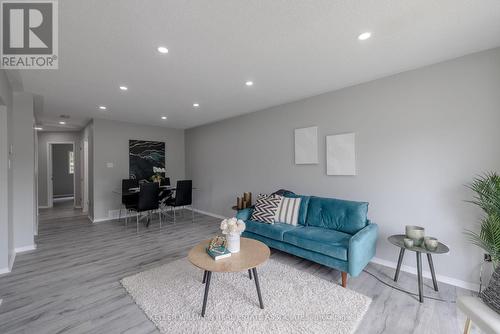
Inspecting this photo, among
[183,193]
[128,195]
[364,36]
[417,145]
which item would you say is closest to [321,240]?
[417,145]

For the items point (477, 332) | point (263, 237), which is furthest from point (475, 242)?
point (263, 237)

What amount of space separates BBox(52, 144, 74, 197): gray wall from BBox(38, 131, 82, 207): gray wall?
2.07m

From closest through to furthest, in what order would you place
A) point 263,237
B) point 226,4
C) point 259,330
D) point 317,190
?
1. point 226,4
2. point 259,330
3. point 263,237
4. point 317,190

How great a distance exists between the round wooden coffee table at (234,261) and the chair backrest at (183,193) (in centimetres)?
290

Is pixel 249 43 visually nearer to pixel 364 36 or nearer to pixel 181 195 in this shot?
pixel 364 36

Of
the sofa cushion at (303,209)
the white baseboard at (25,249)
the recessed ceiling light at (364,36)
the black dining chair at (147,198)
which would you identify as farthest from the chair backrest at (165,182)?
the recessed ceiling light at (364,36)

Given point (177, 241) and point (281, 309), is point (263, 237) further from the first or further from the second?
point (177, 241)

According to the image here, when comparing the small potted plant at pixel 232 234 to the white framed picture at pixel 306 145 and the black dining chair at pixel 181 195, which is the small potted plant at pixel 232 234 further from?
the black dining chair at pixel 181 195

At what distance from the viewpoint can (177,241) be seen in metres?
3.73

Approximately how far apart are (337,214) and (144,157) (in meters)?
5.08

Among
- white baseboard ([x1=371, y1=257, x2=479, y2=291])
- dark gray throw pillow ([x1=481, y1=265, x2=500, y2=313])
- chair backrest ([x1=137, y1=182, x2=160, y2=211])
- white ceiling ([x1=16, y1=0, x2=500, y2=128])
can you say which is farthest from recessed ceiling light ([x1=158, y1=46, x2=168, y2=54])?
white baseboard ([x1=371, y1=257, x2=479, y2=291])

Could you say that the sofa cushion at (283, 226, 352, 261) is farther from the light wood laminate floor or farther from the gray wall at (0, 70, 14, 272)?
the gray wall at (0, 70, 14, 272)

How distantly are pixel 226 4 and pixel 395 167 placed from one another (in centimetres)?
267

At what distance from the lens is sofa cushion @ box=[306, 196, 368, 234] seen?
2.72m
